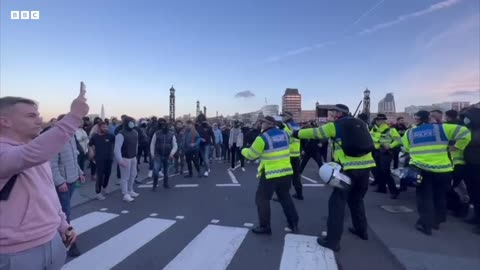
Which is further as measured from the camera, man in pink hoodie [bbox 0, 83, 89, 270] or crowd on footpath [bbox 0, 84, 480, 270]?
crowd on footpath [bbox 0, 84, 480, 270]

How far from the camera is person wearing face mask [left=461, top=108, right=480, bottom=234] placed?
5672mm

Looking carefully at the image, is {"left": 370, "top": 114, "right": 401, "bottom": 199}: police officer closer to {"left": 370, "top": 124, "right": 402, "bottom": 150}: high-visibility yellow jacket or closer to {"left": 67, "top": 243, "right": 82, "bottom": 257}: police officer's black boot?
{"left": 370, "top": 124, "right": 402, "bottom": 150}: high-visibility yellow jacket

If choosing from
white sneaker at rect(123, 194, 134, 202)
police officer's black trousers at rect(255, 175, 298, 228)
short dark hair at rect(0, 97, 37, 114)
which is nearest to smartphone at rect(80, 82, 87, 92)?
short dark hair at rect(0, 97, 37, 114)

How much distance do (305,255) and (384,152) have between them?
525cm

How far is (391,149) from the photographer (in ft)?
27.8

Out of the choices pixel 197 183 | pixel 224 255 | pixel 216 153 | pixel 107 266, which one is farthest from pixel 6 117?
pixel 216 153

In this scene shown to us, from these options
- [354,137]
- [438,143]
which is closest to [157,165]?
[354,137]

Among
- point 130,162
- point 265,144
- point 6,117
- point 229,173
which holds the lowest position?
point 229,173

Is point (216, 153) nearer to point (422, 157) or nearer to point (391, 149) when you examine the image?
point (391, 149)

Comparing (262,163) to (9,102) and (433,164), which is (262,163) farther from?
(9,102)

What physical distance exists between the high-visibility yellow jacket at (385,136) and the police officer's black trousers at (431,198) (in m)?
2.84

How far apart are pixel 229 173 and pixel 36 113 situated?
10.5 metres

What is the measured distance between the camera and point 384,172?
8.41m

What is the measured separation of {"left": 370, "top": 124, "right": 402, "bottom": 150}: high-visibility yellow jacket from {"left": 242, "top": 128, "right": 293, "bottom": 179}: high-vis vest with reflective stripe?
462cm
